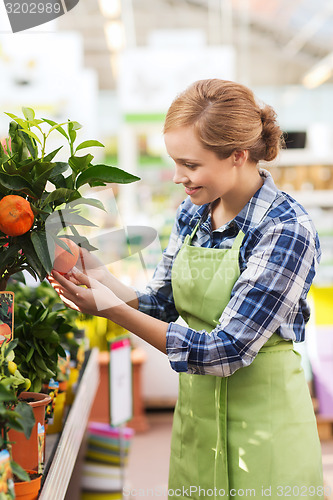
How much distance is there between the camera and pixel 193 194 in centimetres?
155

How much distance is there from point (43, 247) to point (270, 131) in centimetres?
74

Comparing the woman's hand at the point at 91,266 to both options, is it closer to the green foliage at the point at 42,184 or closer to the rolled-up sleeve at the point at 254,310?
the green foliage at the point at 42,184

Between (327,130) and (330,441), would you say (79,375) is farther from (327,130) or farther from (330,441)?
(327,130)

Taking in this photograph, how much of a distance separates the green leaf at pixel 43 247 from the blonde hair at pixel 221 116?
46 centimetres

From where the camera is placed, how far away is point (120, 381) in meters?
2.79

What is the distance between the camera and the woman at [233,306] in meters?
1.44

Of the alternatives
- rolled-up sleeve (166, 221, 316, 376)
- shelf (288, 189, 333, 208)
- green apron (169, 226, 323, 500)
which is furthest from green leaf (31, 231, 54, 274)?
shelf (288, 189, 333, 208)

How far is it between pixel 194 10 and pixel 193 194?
1444cm

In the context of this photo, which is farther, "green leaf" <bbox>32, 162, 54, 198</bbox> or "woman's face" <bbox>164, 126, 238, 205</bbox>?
"woman's face" <bbox>164, 126, 238, 205</bbox>

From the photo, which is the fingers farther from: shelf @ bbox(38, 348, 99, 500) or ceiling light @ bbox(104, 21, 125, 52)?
ceiling light @ bbox(104, 21, 125, 52)

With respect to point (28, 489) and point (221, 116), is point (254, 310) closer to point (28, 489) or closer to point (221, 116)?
point (221, 116)

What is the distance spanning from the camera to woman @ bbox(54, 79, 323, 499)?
1444 mm

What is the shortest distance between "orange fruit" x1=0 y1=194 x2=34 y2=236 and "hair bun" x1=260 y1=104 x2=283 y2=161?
0.71 m

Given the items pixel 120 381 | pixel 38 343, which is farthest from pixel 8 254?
pixel 120 381
